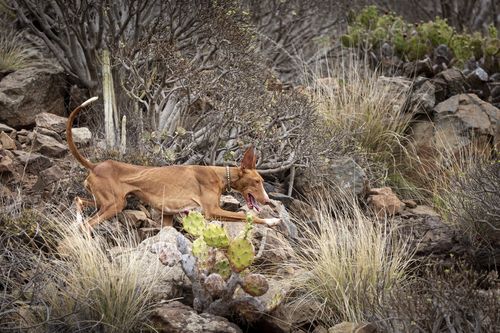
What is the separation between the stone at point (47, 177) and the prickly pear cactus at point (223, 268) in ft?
8.12

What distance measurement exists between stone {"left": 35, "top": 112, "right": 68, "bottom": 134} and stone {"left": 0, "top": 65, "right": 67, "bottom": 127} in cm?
51

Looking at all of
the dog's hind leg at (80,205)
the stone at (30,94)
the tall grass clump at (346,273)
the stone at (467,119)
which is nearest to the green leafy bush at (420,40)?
the stone at (467,119)

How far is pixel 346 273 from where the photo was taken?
303 inches

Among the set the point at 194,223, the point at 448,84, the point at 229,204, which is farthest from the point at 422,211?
the point at 194,223

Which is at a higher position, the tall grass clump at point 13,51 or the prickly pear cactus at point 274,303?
the tall grass clump at point 13,51

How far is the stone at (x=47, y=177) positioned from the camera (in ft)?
29.1

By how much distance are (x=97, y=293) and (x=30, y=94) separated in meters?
4.80

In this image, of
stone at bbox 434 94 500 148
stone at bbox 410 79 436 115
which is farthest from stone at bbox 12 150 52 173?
stone at bbox 410 79 436 115

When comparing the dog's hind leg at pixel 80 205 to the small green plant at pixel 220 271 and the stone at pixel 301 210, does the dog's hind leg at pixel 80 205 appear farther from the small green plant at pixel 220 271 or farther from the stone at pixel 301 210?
the stone at pixel 301 210

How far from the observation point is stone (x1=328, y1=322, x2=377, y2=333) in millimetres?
6840

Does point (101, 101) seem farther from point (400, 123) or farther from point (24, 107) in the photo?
point (400, 123)

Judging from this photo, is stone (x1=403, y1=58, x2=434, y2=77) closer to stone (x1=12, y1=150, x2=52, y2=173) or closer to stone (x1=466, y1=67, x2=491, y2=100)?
stone (x1=466, y1=67, x2=491, y2=100)

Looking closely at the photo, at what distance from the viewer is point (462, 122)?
1161 centimetres

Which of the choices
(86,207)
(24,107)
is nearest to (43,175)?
(86,207)
